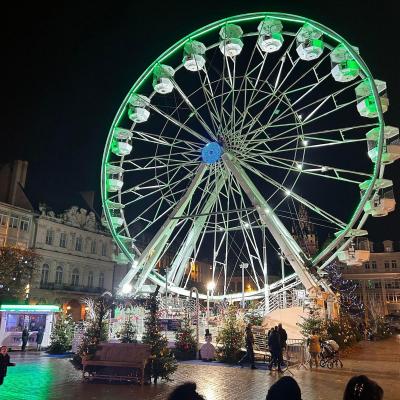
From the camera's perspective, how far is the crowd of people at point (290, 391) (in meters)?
3.02

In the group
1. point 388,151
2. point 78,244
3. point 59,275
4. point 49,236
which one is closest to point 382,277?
point 78,244

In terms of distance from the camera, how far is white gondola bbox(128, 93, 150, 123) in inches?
880

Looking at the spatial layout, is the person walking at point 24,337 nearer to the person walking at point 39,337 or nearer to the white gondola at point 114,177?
the person walking at point 39,337

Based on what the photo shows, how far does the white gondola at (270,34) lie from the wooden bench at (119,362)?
1381 cm

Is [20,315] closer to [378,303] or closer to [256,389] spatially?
[256,389]

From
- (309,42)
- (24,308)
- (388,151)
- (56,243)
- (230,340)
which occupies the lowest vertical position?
(230,340)

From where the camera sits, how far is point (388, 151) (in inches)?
744

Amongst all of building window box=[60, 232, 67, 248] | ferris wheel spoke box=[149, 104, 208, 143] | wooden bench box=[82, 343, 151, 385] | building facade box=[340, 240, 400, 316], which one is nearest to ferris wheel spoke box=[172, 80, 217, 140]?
ferris wheel spoke box=[149, 104, 208, 143]

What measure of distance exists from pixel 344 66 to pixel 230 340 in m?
13.0

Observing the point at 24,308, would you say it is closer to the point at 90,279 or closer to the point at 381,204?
the point at 381,204

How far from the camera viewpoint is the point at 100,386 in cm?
1205

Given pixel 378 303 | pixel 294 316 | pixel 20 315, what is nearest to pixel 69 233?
pixel 20 315

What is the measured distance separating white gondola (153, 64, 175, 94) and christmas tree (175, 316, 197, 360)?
1133 centimetres

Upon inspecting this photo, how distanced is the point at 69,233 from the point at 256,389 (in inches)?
1707
